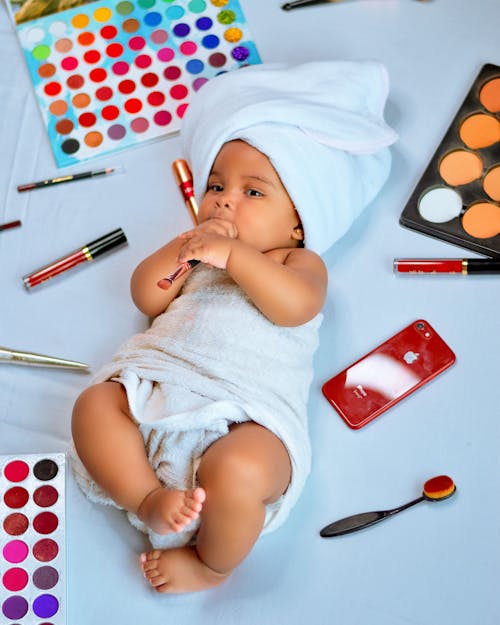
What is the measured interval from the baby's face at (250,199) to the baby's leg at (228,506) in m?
0.24

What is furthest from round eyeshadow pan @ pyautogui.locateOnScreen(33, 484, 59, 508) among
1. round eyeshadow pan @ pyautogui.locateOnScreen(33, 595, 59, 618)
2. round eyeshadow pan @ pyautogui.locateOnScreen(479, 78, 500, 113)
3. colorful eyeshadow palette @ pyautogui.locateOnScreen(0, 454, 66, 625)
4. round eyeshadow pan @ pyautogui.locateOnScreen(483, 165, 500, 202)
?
round eyeshadow pan @ pyautogui.locateOnScreen(479, 78, 500, 113)

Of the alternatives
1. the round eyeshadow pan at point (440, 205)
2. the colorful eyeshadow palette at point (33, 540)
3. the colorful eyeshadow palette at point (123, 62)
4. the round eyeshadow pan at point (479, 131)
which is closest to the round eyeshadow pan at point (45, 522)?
the colorful eyeshadow palette at point (33, 540)

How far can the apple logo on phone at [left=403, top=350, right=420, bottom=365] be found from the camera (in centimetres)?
123

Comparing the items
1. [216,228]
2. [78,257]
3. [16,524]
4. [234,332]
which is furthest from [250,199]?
[16,524]

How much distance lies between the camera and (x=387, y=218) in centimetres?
133

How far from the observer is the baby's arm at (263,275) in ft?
3.58

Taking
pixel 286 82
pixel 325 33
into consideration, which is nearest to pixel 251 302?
pixel 286 82

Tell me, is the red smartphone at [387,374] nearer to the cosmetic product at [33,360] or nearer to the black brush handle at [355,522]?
the black brush handle at [355,522]

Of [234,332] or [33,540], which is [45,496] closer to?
[33,540]

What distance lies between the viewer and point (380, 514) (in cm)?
114

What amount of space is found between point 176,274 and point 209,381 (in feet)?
0.43

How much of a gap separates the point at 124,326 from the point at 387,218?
0.40 meters

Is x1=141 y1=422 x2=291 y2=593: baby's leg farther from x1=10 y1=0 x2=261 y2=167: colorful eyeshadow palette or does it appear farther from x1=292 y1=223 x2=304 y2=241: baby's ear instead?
x1=10 y1=0 x2=261 y2=167: colorful eyeshadow palette

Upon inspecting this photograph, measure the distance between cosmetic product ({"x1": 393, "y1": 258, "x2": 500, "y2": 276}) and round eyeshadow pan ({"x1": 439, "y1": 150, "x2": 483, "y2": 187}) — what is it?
0.12 meters
